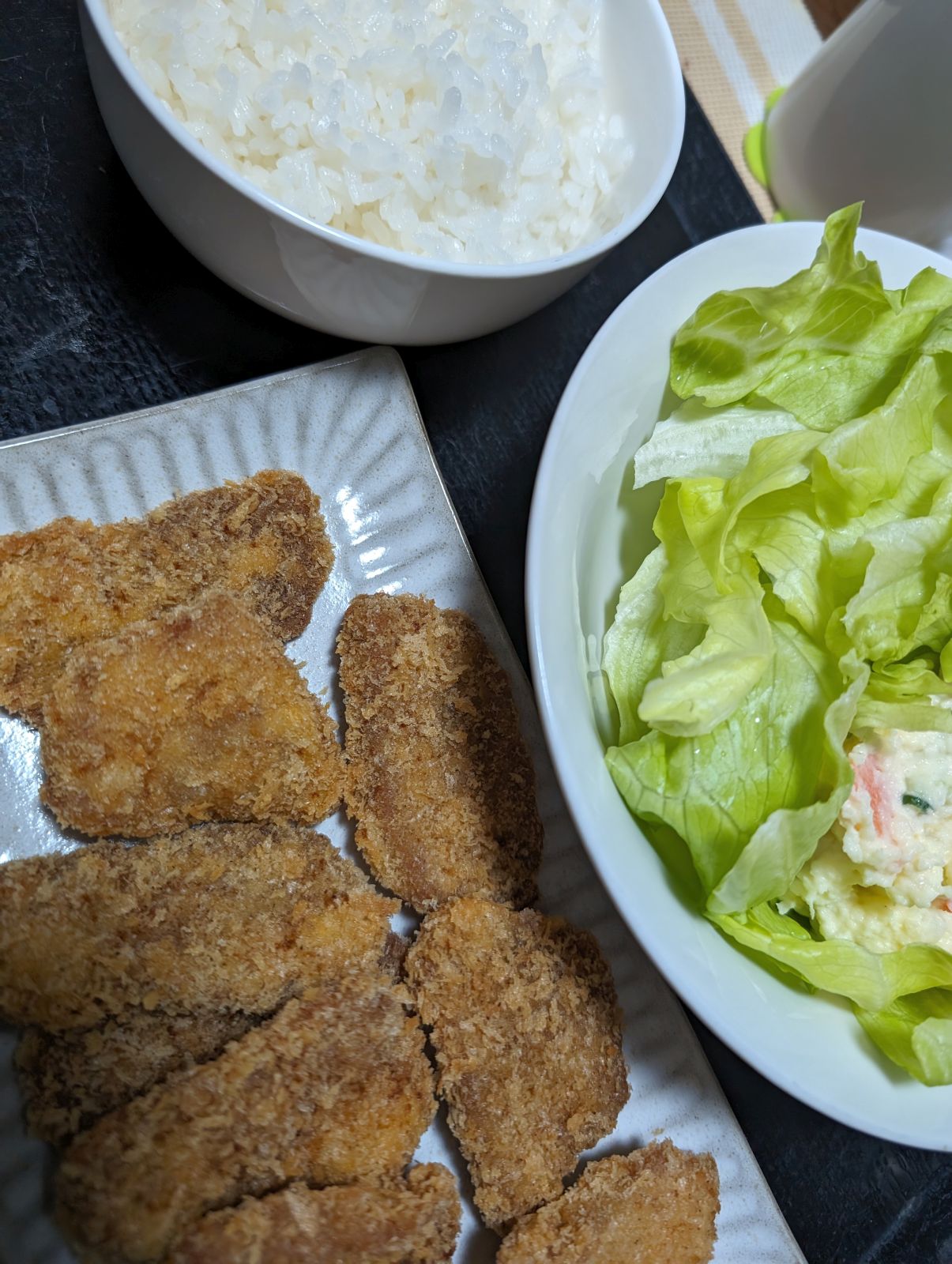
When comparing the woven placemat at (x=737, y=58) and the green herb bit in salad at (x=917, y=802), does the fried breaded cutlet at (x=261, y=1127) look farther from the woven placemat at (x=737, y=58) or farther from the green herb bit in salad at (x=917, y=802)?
the woven placemat at (x=737, y=58)

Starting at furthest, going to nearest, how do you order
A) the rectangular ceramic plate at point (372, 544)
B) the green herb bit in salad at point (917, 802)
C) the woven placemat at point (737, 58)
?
the woven placemat at point (737, 58)
the rectangular ceramic plate at point (372, 544)
the green herb bit in salad at point (917, 802)

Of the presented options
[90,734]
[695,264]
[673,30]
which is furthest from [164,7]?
[673,30]

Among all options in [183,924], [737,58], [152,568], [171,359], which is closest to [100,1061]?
[183,924]

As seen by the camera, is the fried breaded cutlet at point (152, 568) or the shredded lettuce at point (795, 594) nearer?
the shredded lettuce at point (795, 594)

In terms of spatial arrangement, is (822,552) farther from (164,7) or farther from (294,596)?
(164,7)

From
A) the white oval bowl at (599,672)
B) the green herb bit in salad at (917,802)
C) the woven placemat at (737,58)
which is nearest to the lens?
the white oval bowl at (599,672)

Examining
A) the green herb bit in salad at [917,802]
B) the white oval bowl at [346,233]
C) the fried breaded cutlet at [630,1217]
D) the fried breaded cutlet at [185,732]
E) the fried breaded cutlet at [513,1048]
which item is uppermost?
the white oval bowl at [346,233]

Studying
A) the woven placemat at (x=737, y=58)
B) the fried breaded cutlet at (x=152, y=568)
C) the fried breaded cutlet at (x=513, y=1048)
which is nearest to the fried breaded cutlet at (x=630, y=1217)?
the fried breaded cutlet at (x=513, y=1048)

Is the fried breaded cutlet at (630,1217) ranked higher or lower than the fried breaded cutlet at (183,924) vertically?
lower

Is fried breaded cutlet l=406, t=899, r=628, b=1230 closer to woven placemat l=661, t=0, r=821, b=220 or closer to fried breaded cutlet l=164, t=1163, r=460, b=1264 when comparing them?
fried breaded cutlet l=164, t=1163, r=460, b=1264
